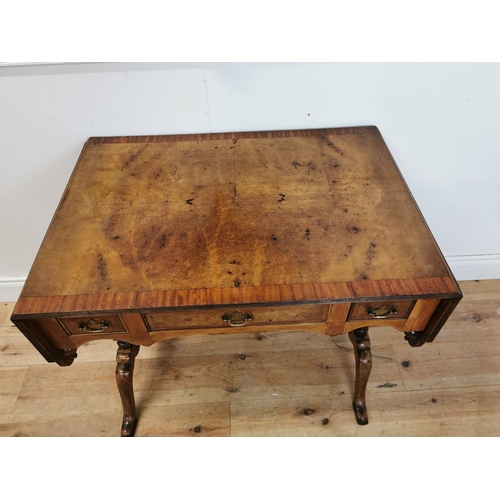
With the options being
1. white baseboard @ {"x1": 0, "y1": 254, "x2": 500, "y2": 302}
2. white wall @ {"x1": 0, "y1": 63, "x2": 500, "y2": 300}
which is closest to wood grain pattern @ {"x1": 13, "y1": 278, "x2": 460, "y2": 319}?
white wall @ {"x1": 0, "y1": 63, "x2": 500, "y2": 300}

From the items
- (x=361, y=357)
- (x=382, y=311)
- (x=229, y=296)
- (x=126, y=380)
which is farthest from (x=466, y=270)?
(x=126, y=380)

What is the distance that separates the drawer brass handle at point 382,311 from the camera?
41.1 inches

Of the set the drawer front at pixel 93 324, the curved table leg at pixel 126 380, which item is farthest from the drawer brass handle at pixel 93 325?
the curved table leg at pixel 126 380

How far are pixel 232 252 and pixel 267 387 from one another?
2.53ft

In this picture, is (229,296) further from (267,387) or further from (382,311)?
(267,387)

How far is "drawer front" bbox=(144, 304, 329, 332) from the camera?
102 cm

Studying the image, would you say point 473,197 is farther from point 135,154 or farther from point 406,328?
point 135,154

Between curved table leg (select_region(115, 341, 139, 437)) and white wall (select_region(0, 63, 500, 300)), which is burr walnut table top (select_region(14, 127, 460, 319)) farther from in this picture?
curved table leg (select_region(115, 341, 139, 437))

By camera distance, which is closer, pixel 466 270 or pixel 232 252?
pixel 232 252

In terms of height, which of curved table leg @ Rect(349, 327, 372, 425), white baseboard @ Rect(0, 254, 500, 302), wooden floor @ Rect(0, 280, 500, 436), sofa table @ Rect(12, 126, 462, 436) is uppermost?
sofa table @ Rect(12, 126, 462, 436)

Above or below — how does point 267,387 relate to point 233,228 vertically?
below

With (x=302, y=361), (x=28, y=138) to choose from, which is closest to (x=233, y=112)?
(x=28, y=138)

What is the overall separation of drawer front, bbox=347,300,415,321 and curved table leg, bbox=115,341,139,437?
2.32 ft

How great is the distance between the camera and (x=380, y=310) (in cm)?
105
